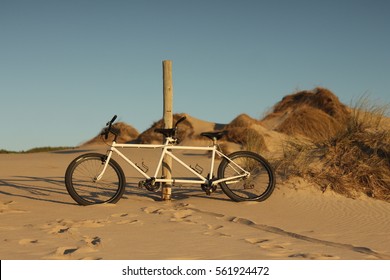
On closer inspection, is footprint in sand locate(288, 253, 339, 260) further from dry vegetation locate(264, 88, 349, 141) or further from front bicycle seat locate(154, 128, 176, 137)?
dry vegetation locate(264, 88, 349, 141)

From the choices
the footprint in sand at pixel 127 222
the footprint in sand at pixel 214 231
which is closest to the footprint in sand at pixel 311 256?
the footprint in sand at pixel 214 231

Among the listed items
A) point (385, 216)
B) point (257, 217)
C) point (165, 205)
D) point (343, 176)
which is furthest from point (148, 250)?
point (343, 176)

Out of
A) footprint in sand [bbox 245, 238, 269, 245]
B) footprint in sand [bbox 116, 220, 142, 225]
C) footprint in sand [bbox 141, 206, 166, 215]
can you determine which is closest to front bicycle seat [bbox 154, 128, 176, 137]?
footprint in sand [bbox 141, 206, 166, 215]

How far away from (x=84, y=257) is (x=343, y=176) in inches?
216

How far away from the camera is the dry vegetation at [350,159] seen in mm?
8844

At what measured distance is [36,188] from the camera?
10.2 meters

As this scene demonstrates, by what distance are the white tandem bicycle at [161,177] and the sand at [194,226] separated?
24 cm

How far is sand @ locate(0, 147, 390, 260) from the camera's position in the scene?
4836 millimetres

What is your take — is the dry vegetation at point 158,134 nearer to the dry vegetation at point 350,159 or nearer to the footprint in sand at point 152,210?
the dry vegetation at point 350,159

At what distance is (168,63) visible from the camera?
884 centimetres

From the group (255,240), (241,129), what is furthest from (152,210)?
(241,129)

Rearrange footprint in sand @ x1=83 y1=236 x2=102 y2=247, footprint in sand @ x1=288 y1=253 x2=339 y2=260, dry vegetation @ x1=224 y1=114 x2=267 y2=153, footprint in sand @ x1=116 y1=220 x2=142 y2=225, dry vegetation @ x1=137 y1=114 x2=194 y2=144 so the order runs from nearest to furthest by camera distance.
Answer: footprint in sand @ x1=288 y1=253 x2=339 y2=260, footprint in sand @ x1=83 y1=236 x2=102 y2=247, footprint in sand @ x1=116 y1=220 x2=142 y2=225, dry vegetation @ x1=224 y1=114 x2=267 y2=153, dry vegetation @ x1=137 y1=114 x2=194 y2=144

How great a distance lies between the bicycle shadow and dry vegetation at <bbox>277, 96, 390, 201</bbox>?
→ 3.90 m
